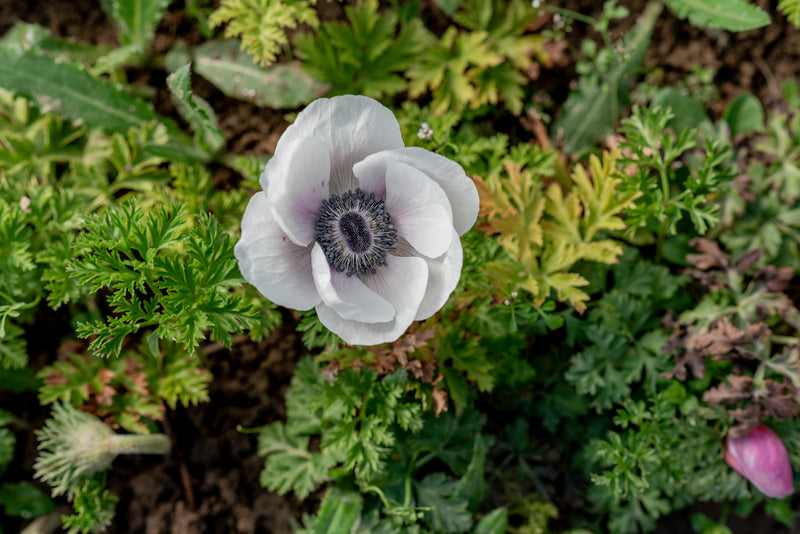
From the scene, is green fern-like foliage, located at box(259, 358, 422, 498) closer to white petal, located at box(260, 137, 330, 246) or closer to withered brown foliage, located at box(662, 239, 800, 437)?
white petal, located at box(260, 137, 330, 246)

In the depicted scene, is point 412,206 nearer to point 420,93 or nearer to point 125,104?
point 420,93

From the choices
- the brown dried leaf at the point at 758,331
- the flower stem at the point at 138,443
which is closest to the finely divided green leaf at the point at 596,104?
the brown dried leaf at the point at 758,331

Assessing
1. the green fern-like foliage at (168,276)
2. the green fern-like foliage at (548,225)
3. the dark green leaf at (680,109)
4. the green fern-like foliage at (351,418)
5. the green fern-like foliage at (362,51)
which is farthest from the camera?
the dark green leaf at (680,109)

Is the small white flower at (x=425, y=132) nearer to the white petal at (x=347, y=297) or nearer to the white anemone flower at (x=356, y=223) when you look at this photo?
the white anemone flower at (x=356, y=223)

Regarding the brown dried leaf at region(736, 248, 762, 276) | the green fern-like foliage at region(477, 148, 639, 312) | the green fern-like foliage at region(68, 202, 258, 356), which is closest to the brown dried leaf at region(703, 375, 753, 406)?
the brown dried leaf at region(736, 248, 762, 276)

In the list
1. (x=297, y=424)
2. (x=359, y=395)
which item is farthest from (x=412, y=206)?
(x=297, y=424)
